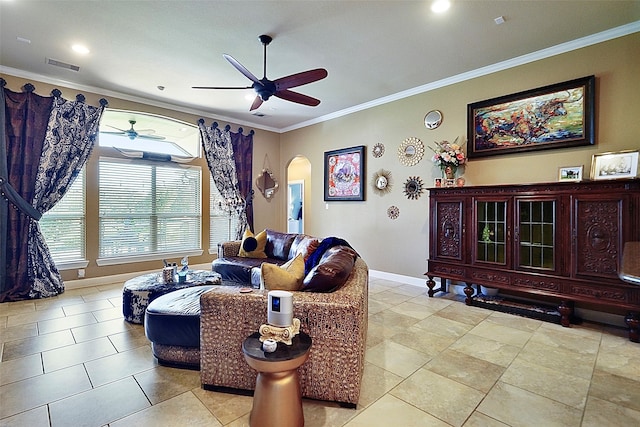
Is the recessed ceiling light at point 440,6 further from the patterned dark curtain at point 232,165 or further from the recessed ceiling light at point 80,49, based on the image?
the patterned dark curtain at point 232,165

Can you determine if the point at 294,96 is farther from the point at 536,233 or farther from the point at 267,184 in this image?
the point at 267,184

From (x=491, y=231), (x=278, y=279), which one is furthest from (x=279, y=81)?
(x=491, y=231)

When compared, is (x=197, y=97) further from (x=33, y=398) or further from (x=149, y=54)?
(x=33, y=398)

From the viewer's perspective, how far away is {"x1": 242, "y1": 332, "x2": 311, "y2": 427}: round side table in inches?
63.6

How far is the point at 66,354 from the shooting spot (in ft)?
8.57

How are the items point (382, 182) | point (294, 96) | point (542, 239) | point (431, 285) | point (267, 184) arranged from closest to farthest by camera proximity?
point (542, 239), point (294, 96), point (431, 285), point (382, 182), point (267, 184)

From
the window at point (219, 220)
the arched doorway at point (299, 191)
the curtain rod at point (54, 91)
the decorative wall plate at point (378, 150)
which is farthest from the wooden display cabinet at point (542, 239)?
the curtain rod at point (54, 91)

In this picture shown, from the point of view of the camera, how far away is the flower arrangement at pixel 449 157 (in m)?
4.19

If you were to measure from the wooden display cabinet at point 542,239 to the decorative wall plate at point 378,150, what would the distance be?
1533 mm

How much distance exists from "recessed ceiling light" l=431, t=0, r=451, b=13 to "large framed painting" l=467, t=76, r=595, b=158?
1762 mm

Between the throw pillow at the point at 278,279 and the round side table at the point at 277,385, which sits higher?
the throw pillow at the point at 278,279

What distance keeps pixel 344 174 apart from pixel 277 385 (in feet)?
15.5

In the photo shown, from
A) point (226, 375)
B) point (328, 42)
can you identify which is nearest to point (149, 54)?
point (328, 42)

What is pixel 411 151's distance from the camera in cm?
497
